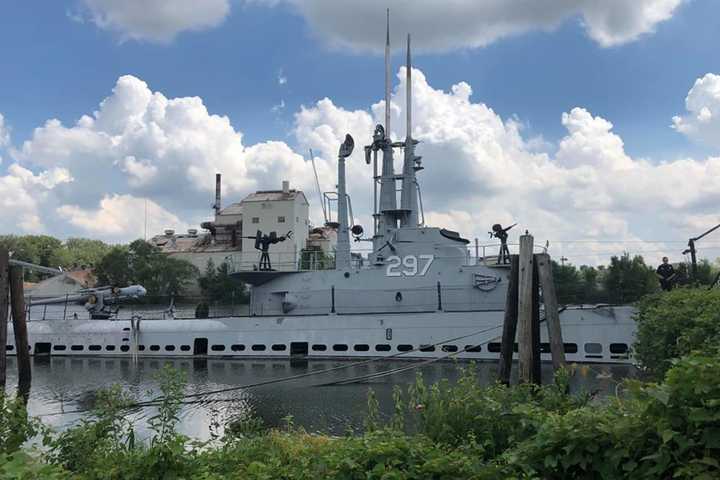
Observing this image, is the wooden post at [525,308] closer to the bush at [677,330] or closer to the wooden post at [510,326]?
the wooden post at [510,326]

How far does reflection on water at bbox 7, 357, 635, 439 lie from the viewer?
1476 centimetres

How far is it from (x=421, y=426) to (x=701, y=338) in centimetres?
445

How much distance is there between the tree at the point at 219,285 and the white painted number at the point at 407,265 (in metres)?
33.1

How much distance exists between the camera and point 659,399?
3766 mm

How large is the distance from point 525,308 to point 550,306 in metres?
0.68

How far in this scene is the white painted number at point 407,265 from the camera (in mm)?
25062

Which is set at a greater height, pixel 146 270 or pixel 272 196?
pixel 272 196

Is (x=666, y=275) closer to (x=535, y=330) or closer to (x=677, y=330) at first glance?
(x=677, y=330)

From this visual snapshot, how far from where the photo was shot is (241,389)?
738 inches

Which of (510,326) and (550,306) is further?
(510,326)

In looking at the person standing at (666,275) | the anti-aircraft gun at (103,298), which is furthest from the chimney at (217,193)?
the person standing at (666,275)

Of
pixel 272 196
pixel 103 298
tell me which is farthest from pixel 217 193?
pixel 103 298

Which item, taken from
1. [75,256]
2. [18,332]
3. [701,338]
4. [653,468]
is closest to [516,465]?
[653,468]

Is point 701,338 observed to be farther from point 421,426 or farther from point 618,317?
point 618,317
